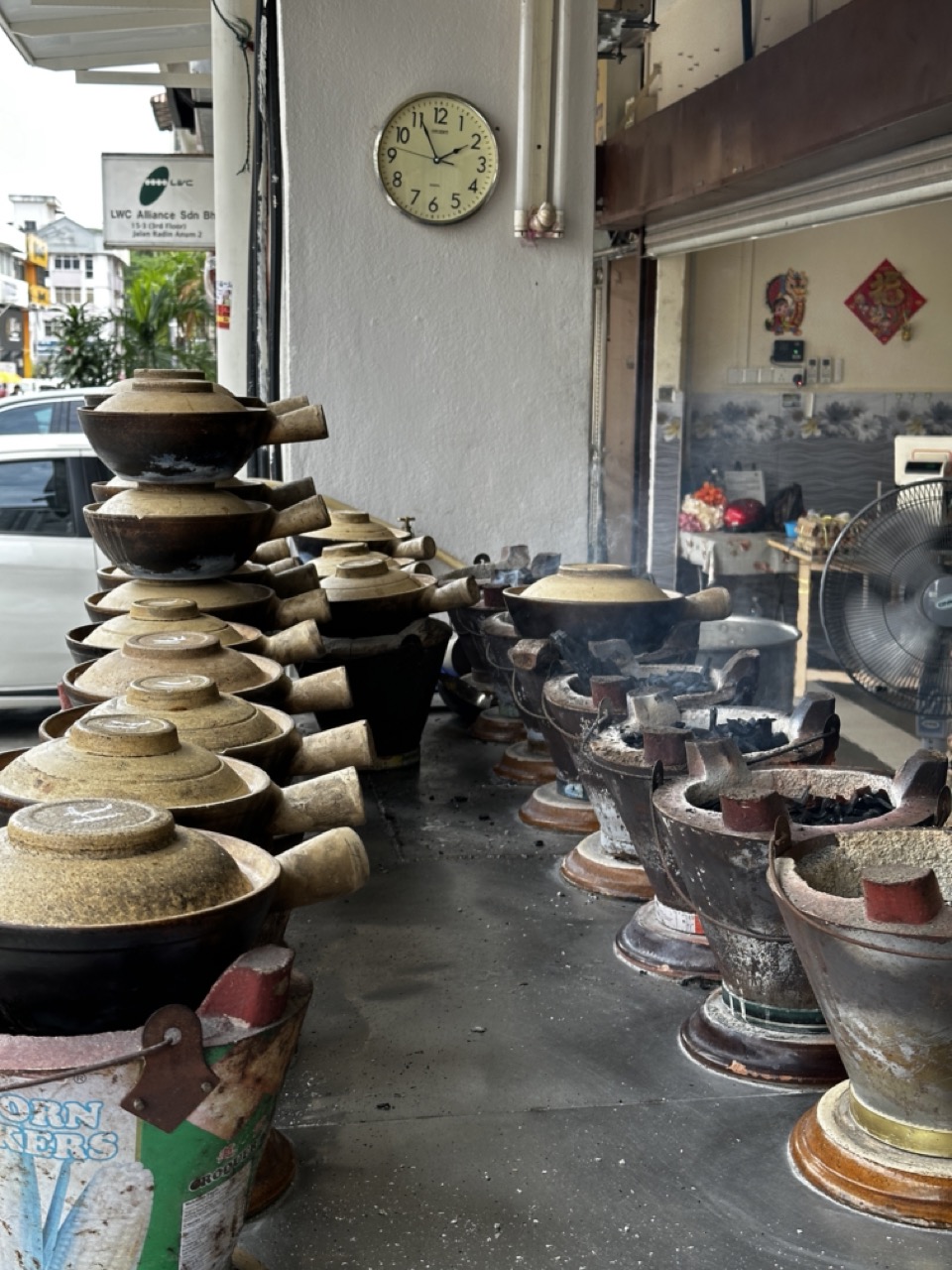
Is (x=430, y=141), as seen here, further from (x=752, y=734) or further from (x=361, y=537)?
(x=752, y=734)

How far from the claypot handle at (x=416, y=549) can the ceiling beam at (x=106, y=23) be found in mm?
7326

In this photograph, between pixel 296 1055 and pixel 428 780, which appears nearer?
pixel 296 1055

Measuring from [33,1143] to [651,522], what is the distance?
1002cm

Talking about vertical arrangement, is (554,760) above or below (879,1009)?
below

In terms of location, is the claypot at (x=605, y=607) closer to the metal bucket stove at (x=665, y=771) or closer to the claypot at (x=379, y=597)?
the claypot at (x=379, y=597)

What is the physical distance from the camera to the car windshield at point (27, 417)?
8141 millimetres

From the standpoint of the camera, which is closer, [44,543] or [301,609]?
[301,609]

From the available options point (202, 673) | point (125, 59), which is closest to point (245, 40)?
point (125, 59)

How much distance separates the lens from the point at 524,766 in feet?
17.5

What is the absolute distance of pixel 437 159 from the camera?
20.7 ft

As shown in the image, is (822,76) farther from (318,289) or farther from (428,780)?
(428,780)

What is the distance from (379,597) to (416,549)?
49 centimetres

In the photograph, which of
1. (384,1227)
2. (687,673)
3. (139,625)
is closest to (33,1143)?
(384,1227)

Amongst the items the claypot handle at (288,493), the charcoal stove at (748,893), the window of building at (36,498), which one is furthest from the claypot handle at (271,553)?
the window of building at (36,498)
